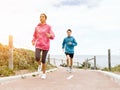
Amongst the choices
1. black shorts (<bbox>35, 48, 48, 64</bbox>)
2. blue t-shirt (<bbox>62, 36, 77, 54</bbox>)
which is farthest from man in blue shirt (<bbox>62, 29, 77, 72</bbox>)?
black shorts (<bbox>35, 48, 48, 64</bbox>)

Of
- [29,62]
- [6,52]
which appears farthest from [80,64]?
[6,52]

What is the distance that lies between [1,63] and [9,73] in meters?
3.30

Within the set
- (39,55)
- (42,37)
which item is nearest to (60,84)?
(39,55)

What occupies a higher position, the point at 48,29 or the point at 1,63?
the point at 48,29

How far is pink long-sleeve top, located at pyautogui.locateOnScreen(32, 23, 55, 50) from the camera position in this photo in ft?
43.0

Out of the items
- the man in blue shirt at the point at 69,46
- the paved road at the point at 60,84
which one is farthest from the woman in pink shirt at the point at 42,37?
the man in blue shirt at the point at 69,46

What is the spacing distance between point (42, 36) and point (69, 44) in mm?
6528

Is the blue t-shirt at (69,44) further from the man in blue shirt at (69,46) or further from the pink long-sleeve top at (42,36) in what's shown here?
the pink long-sleeve top at (42,36)

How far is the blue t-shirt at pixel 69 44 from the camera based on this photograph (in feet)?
64.1

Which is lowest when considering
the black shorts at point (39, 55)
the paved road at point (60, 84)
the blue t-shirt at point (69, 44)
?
the paved road at point (60, 84)

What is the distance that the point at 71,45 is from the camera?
64.5ft

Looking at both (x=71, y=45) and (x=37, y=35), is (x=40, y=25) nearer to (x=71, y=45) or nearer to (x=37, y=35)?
(x=37, y=35)

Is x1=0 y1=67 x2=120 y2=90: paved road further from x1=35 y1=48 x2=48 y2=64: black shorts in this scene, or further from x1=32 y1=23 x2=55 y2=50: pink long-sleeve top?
x1=32 y1=23 x2=55 y2=50: pink long-sleeve top

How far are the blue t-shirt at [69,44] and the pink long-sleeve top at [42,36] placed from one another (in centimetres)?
631
